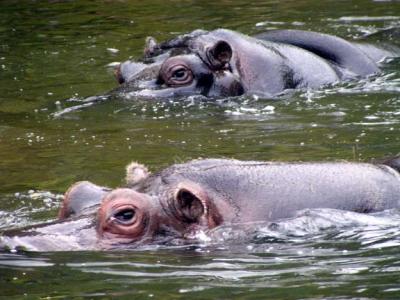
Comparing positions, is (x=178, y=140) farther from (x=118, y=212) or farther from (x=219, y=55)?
(x=118, y=212)

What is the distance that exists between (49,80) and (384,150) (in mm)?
5300

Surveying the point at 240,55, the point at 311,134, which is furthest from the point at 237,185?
the point at 240,55

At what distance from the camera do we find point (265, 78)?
11.8 m

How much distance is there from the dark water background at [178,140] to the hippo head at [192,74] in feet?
0.79

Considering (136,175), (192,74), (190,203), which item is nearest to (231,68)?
(192,74)

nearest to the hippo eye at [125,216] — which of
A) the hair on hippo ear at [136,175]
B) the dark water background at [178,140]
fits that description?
the dark water background at [178,140]

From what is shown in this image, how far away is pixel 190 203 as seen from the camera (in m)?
6.48

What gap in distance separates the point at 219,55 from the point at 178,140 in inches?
67.8

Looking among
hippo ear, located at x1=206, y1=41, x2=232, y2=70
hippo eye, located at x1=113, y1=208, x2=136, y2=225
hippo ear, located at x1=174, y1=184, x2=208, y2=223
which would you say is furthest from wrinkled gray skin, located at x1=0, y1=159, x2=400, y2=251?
hippo ear, located at x1=206, y1=41, x2=232, y2=70

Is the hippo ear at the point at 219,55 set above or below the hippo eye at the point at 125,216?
above

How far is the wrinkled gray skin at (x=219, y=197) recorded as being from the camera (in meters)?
6.43

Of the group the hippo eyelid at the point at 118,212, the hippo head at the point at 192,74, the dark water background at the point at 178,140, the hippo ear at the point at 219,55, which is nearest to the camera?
the dark water background at the point at 178,140

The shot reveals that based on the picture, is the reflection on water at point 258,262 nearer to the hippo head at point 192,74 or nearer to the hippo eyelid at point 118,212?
the hippo eyelid at point 118,212

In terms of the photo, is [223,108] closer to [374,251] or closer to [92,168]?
[92,168]
